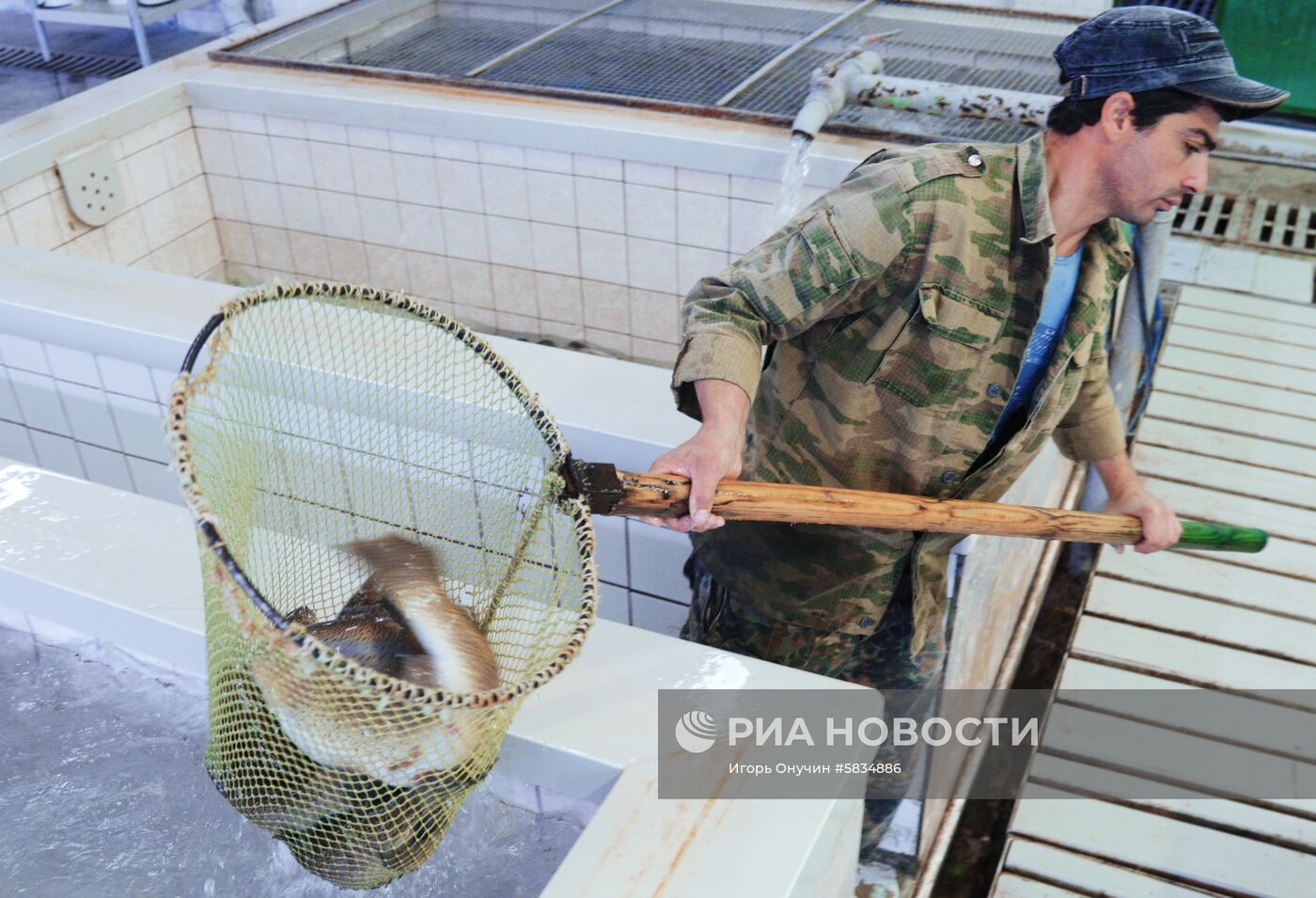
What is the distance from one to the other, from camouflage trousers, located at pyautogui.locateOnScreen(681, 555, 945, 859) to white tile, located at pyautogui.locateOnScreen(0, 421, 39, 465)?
6.29 ft

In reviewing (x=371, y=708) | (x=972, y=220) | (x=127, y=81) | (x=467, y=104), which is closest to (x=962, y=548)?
(x=972, y=220)

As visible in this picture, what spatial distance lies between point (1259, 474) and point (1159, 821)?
146 cm

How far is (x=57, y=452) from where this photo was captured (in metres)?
2.93

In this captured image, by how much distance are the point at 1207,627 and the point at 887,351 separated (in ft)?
5.90

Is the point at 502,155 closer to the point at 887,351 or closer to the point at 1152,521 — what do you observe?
the point at 887,351

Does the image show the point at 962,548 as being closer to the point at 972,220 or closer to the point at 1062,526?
the point at 1062,526

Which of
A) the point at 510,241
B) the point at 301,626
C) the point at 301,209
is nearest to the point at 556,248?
the point at 510,241

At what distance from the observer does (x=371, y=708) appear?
4.23 ft

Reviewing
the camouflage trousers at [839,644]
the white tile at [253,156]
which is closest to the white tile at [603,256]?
the white tile at [253,156]

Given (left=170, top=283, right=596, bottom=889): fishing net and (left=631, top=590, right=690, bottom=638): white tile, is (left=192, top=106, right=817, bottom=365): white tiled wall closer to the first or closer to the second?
(left=631, top=590, right=690, bottom=638): white tile

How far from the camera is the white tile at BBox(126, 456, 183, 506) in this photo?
2.79 m

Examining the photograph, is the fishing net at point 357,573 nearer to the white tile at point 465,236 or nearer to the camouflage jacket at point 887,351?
the camouflage jacket at point 887,351

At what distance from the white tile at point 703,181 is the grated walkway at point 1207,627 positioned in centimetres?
161

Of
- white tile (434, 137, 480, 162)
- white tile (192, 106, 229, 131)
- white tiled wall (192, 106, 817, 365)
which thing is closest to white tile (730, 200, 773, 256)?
white tiled wall (192, 106, 817, 365)
